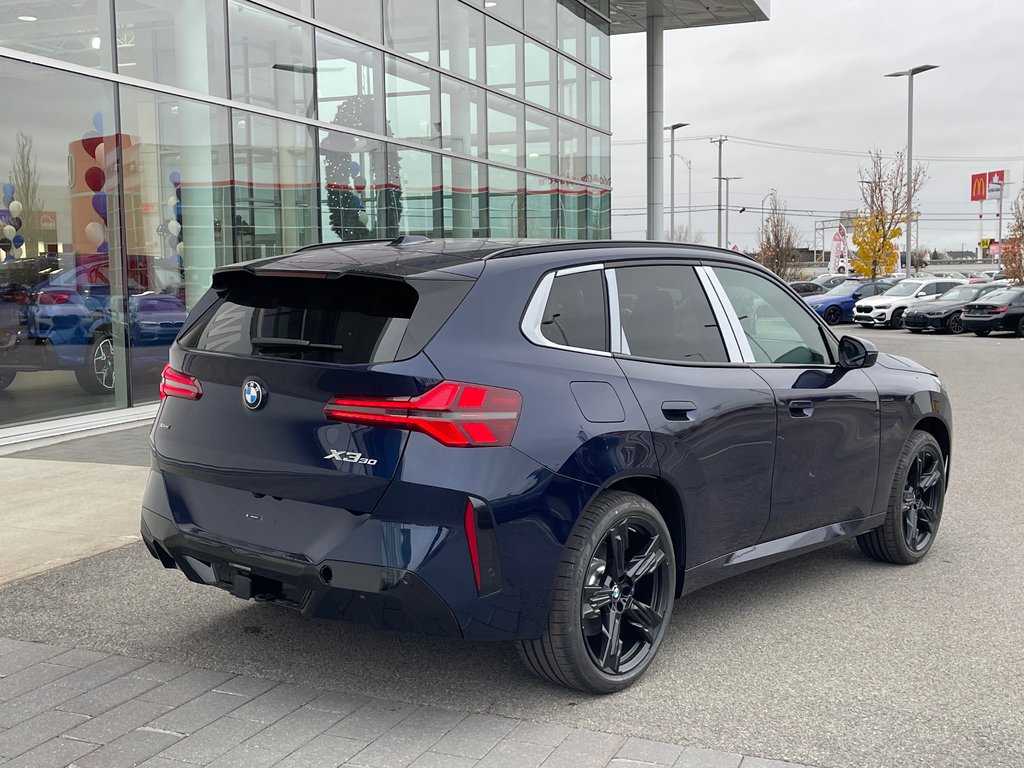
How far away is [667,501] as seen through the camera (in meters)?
4.31

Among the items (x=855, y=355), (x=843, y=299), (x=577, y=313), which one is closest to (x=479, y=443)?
(x=577, y=313)

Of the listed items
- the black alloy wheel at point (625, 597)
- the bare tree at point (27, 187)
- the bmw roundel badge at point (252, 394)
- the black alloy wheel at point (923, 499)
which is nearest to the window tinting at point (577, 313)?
the black alloy wheel at point (625, 597)

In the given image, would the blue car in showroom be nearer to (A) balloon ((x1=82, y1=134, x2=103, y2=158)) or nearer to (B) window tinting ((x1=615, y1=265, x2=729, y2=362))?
(A) balloon ((x1=82, y1=134, x2=103, y2=158))

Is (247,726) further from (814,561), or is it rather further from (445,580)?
(814,561)

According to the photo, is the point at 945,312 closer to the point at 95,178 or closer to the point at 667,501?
the point at 95,178

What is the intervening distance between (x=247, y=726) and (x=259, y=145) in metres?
11.5

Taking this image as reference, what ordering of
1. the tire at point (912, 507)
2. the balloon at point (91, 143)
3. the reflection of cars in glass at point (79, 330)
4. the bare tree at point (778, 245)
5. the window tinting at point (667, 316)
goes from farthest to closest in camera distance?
the bare tree at point (778, 245) → the balloon at point (91, 143) → the reflection of cars in glass at point (79, 330) → the tire at point (912, 507) → the window tinting at point (667, 316)

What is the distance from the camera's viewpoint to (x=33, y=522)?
680 cm

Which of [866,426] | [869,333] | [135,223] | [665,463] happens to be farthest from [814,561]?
[869,333]

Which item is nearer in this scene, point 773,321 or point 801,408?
point 801,408

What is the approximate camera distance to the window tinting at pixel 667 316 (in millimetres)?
4352

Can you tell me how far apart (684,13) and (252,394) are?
26326 mm

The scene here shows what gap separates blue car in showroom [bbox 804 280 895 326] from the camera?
36531 mm

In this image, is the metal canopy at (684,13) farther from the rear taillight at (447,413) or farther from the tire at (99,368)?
the rear taillight at (447,413)
